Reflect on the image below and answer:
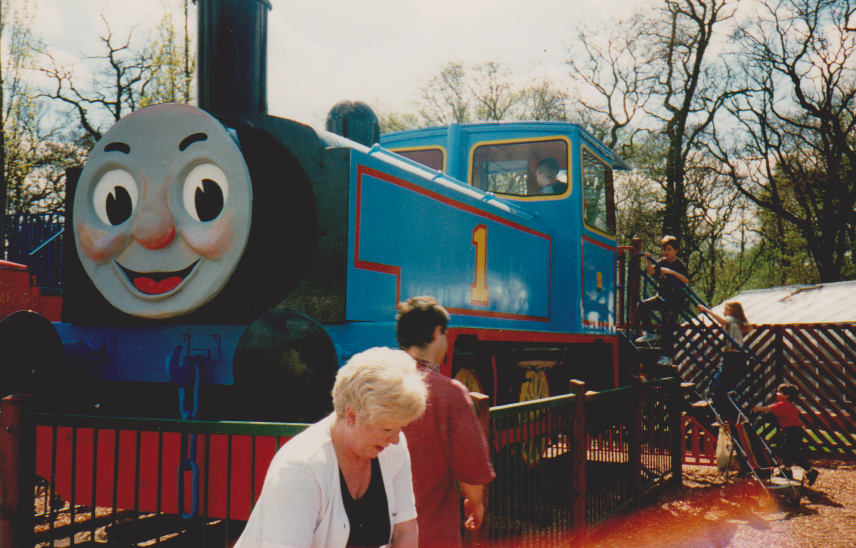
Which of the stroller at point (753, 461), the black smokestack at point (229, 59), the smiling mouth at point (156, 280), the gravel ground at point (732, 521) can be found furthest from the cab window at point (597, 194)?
the smiling mouth at point (156, 280)

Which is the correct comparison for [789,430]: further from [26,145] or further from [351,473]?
[26,145]

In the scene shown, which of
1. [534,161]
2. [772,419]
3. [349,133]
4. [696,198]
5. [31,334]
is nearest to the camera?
[31,334]

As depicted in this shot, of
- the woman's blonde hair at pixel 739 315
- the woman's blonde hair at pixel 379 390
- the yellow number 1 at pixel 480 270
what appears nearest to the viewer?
the woman's blonde hair at pixel 379 390

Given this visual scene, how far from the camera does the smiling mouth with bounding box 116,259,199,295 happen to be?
11.7 feet

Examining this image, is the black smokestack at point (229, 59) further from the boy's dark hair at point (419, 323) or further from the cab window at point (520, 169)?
the cab window at point (520, 169)

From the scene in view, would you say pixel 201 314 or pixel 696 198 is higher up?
pixel 696 198

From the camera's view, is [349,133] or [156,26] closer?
[349,133]

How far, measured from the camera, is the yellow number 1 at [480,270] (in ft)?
16.6

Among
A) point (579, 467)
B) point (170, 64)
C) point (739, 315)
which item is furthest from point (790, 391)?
point (170, 64)

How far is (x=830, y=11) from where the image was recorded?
1914cm

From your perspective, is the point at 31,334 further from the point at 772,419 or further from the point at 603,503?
the point at 772,419

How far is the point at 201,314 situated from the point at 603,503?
10.6ft

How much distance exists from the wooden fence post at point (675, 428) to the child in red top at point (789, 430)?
0.91 metres

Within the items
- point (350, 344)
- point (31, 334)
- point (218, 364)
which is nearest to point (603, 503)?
point (350, 344)
